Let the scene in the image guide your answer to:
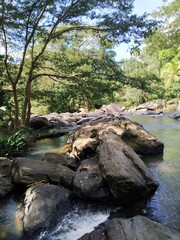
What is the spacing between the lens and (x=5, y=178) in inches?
260

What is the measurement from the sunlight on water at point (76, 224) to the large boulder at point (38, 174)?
110cm

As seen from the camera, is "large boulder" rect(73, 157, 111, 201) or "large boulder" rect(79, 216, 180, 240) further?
"large boulder" rect(73, 157, 111, 201)

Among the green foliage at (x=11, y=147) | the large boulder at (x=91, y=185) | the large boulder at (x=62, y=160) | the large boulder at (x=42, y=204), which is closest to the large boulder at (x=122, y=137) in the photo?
the large boulder at (x=62, y=160)

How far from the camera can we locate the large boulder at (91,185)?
5730mm

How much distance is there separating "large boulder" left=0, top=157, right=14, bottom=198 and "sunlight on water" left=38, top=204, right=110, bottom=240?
1873 millimetres

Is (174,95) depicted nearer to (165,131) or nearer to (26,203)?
(165,131)

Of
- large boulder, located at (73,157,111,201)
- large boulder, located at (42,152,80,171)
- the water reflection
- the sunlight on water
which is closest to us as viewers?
the sunlight on water

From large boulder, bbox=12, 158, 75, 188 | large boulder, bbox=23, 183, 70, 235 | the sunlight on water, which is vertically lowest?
the sunlight on water

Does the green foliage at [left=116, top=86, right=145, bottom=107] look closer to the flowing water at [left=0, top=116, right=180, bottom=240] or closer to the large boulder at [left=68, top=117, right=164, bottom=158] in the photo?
the large boulder at [left=68, top=117, right=164, bottom=158]

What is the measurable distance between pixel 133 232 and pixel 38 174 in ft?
11.2

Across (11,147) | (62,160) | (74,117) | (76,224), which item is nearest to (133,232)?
(76,224)

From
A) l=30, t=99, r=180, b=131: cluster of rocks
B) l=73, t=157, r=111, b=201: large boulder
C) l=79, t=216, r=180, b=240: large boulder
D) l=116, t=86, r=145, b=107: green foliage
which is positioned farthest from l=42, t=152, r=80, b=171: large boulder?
l=116, t=86, r=145, b=107: green foliage

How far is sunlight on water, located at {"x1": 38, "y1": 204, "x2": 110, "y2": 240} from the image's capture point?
4527mm

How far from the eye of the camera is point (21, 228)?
4.71 meters
